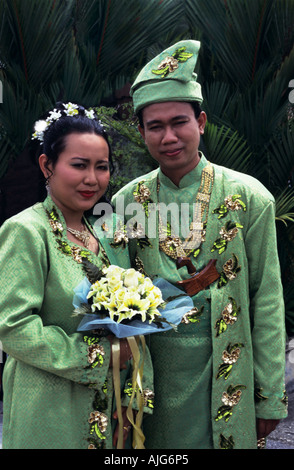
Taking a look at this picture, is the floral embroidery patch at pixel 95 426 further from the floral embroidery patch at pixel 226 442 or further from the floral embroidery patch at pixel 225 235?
the floral embroidery patch at pixel 225 235

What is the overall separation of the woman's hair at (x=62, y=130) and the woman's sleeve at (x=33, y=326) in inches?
13.1

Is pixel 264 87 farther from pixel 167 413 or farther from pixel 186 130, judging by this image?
pixel 167 413

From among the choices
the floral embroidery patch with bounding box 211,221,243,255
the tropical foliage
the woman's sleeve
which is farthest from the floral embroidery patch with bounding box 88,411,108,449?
the tropical foliage

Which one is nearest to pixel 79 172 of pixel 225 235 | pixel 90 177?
pixel 90 177

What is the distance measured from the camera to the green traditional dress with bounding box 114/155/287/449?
2.80 meters

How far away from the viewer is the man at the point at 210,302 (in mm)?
2801

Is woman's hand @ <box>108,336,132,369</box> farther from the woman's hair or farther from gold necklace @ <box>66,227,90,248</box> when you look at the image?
the woman's hair

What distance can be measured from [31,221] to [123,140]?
3.23 m

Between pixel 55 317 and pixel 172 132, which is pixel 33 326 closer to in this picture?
pixel 55 317

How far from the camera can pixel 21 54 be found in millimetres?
6387

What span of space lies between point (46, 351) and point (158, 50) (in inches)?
200

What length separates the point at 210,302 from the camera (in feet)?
9.22

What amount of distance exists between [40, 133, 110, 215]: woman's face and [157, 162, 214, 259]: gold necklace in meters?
0.46

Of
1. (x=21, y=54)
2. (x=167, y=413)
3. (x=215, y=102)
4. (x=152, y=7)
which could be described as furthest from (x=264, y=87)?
(x=167, y=413)
